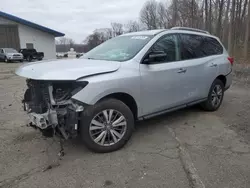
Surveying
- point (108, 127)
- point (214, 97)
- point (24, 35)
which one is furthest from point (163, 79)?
point (24, 35)

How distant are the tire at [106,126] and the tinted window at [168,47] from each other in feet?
3.88

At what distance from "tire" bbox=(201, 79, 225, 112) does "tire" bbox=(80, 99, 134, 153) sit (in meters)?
2.38

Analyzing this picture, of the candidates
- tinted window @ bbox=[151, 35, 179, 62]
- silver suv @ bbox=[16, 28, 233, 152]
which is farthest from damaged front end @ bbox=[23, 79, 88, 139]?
tinted window @ bbox=[151, 35, 179, 62]

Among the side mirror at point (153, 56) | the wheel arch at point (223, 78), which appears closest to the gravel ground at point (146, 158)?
the wheel arch at point (223, 78)

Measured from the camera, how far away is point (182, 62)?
13.6 ft

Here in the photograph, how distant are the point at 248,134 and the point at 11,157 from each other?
12.7 feet

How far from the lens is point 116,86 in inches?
124

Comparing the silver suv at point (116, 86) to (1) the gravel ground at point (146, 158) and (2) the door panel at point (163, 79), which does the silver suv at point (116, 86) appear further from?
(1) the gravel ground at point (146, 158)

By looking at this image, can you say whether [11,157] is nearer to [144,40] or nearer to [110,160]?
[110,160]

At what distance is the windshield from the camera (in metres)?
3.64

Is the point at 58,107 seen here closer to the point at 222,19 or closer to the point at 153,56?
the point at 153,56

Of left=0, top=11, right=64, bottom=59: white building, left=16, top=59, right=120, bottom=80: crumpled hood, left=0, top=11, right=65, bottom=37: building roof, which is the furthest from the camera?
left=0, top=11, right=64, bottom=59: white building

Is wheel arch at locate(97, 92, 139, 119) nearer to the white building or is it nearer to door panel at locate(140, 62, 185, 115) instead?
door panel at locate(140, 62, 185, 115)

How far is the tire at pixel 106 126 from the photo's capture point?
3000mm
